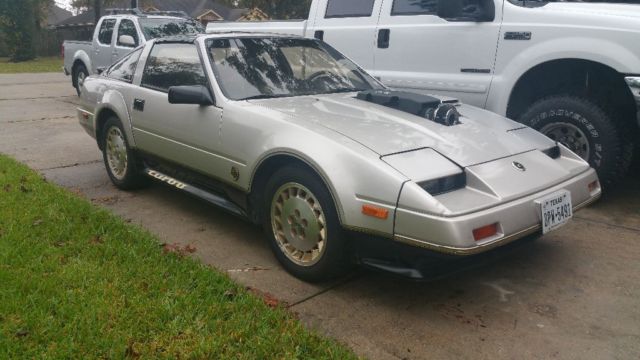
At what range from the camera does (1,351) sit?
259cm

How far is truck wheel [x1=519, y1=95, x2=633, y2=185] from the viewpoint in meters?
4.67

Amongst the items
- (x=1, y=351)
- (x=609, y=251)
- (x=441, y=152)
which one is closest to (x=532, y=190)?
(x=441, y=152)

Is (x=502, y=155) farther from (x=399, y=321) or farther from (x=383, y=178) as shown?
(x=399, y=321)

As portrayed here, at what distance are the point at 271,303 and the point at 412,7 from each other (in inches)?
151

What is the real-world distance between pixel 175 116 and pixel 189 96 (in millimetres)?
461

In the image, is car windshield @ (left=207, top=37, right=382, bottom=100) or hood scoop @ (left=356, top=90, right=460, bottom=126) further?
car windshield @ (left=207, top=37, right=382, bottom=100)

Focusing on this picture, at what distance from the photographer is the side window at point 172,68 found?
4.34 metres

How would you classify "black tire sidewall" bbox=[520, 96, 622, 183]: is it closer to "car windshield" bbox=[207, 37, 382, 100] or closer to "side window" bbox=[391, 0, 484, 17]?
"side window" bbox=[391, 0, 484, 17]

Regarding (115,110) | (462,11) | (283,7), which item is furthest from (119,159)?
(283,7)

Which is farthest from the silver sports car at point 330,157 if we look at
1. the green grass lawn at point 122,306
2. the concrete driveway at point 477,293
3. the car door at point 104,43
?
the car door at point 104,43

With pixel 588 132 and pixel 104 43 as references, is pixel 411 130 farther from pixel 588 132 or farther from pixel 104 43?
pixel 104 43

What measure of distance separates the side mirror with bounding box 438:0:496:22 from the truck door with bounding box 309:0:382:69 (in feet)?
3.50

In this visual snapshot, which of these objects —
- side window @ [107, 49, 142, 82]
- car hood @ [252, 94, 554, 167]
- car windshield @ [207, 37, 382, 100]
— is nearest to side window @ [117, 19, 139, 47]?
side window @ [107, 49, 142, 82]

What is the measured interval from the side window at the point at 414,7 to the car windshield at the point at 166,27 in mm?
5709
